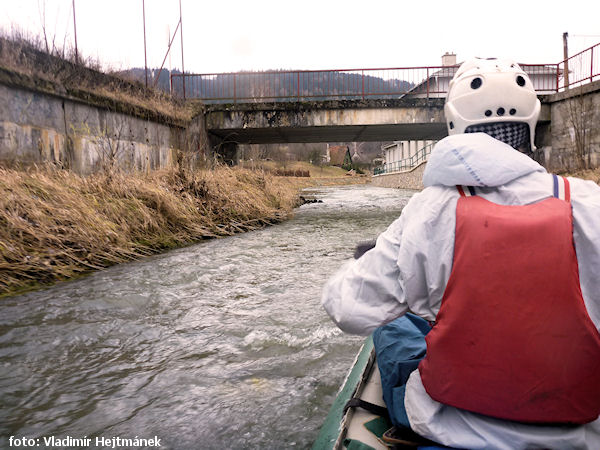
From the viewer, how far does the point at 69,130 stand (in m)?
8.84

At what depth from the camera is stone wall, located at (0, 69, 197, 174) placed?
739 centimetres

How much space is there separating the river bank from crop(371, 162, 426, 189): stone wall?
19027 millimetres

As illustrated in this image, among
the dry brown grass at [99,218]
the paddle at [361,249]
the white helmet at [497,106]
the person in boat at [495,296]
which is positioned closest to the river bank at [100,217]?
the dry brown grass at [99,218]

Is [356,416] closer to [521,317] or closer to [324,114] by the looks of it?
[521,317]

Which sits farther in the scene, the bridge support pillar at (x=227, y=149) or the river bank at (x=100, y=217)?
the bridge support pillar at (x=227, y=149)

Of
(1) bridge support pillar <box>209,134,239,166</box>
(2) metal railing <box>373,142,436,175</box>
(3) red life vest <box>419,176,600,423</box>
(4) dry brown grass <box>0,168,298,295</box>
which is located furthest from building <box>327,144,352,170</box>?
(3) red life vest <box>419,176,600,423</box>

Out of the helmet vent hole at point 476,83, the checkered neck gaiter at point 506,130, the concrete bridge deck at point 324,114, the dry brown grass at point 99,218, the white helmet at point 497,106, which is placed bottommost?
the dry brown grass at point 99,218

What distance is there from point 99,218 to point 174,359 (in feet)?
13.0

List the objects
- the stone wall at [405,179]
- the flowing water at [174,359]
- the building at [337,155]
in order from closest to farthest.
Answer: the flowing water at [174,359] < the stone wall at [405,179] < the building at [337,155]

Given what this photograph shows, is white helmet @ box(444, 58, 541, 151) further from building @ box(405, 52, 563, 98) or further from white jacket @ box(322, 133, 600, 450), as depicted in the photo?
building @ box(405, 52, 563, 98)

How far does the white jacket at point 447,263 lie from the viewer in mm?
1264

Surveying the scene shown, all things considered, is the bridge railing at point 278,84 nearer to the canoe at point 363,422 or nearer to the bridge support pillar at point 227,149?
the bridge support pillar at point 227,149

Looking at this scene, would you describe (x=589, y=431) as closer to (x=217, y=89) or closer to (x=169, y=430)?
(x=169, y=430)

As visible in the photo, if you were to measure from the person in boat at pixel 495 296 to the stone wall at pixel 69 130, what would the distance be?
25.3ft
